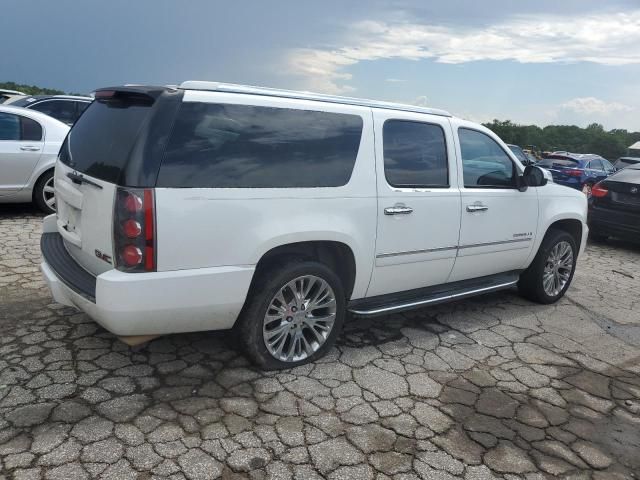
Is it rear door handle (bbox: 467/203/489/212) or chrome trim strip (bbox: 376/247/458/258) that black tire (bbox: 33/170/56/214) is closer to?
chrome trim strip (bbox: 376/247/458/258)

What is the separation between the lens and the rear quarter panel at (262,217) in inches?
118

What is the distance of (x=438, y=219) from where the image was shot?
13.8 ft

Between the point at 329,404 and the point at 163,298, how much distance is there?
3.86 ft

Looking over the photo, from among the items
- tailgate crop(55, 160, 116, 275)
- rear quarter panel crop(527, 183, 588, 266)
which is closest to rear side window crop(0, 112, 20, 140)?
tailgate crop(55, 160, 116, 275)

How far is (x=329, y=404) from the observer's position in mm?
3314

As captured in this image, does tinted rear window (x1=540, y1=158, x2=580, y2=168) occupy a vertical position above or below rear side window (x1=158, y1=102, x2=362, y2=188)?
below

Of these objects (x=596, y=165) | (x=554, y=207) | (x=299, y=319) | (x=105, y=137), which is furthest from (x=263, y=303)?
(x=596, y=165)

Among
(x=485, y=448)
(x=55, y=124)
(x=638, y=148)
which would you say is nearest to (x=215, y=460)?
(x=485, y=448)

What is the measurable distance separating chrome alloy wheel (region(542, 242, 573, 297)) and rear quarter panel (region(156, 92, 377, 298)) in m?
2.48

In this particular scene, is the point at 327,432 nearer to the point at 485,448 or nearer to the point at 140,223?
the point at 485,448

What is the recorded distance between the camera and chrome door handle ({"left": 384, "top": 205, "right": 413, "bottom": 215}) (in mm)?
3844

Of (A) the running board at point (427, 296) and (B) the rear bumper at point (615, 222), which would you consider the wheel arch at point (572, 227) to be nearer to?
(A) the running board at point (427, 296)

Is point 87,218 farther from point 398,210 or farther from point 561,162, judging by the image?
point 561,162

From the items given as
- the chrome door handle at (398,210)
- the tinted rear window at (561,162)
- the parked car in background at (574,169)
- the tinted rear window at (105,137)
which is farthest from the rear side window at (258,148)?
the tinted rear window at (561,162)
